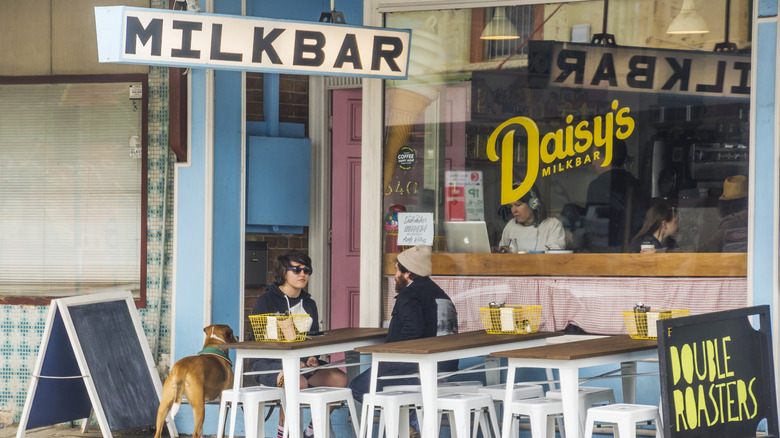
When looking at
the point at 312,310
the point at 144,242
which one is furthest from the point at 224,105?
the point at 312,310

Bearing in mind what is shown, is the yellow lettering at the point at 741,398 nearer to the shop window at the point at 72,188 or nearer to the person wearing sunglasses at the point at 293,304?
the person wearing sunglasses at the point at 293,304

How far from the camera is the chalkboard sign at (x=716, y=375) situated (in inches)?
209

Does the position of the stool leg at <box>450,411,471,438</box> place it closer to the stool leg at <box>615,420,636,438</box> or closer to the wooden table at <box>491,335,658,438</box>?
the wooden table at <box>491,335,658,438</box>

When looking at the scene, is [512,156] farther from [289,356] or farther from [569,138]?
[289,356]

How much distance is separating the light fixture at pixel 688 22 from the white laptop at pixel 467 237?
74.8 inches

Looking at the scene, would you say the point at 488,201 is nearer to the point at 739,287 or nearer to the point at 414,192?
the point at 414,192

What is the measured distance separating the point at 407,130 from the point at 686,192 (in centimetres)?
206

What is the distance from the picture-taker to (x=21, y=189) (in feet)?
28.8

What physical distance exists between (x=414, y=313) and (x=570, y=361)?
5.14 feet

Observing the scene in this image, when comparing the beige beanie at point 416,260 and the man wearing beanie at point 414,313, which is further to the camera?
the beige beanie at point 416,260

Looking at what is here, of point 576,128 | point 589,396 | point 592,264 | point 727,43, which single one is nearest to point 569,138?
point 576,128

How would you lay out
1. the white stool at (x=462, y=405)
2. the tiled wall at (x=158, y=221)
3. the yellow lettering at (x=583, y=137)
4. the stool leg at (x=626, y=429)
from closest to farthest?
1. the stool leg at (x=626, y=429)
2. the white stool at (x=462, y=405)
3. the yellow lettering at (x=583, y=137)
4. the tiled wall at (x=158, y=221)

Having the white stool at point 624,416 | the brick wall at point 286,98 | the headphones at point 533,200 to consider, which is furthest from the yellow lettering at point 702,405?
the brick wall at point 286,98

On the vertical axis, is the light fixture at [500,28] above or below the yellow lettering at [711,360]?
above
